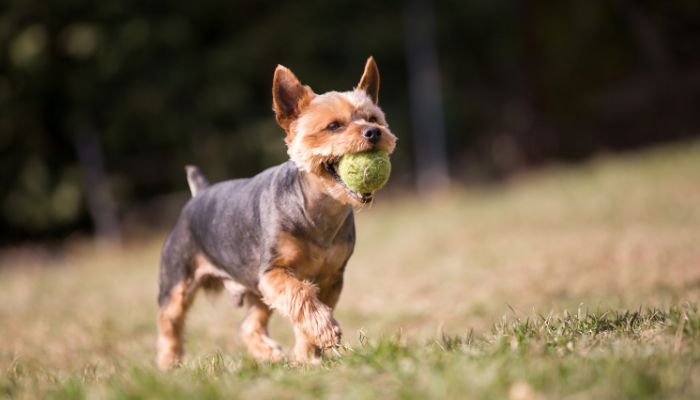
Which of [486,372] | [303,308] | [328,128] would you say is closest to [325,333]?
[303,308]

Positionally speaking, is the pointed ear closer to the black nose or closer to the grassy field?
the black nose

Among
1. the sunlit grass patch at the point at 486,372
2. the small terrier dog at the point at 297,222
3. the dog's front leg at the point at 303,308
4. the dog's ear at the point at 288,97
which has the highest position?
the dog's ear at the point at 288,97

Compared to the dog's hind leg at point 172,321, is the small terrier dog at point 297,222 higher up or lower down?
higher up

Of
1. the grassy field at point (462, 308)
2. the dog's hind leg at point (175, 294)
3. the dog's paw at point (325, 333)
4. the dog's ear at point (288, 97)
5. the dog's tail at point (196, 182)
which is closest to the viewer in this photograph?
the grassy field at point (462, 308)

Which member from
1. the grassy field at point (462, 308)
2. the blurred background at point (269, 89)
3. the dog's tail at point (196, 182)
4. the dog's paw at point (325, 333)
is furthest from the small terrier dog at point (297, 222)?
the blurred background at point (269, 89)

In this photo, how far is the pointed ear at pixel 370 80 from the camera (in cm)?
387

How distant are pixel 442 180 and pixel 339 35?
242 inches

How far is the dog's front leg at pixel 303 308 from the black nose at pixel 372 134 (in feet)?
3.20

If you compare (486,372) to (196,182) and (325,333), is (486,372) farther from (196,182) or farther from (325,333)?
(196,182)

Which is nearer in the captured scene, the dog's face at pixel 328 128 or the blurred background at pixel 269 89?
the dog's face at pixel 328 128

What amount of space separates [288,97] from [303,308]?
1433 mm

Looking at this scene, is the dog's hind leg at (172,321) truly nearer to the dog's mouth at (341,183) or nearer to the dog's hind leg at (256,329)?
the dog's hind leg at (256,329)

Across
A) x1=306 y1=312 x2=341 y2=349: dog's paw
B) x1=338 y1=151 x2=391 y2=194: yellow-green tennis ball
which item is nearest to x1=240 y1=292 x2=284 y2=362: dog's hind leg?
x1=306 y1=312 x2=341 y2=349: dog's paw

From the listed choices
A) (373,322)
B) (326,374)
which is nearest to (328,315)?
(326,374)
